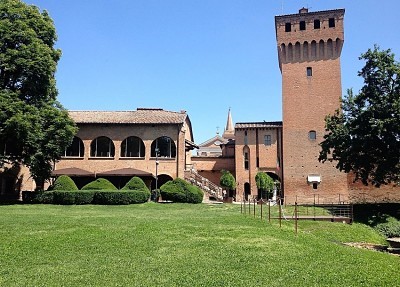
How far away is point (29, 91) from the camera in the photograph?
2836cm

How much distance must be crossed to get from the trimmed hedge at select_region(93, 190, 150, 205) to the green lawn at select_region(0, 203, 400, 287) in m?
13.3

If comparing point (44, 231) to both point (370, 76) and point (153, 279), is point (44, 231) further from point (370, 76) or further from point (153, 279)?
point (370, 76)

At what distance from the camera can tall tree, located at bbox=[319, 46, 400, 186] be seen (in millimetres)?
26453

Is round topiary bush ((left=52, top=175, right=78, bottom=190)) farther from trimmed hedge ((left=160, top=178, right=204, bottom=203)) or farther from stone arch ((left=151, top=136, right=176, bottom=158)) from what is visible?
stone arch ((left=151, top=136, right=176, bottom=158))

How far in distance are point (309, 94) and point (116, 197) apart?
23.2 meters

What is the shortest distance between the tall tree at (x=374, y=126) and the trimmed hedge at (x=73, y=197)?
18742 millimetres

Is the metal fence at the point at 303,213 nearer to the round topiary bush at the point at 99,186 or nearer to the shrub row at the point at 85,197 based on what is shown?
the shrub row at the point at 85,197

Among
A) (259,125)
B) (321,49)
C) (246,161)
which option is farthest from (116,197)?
(321,49)

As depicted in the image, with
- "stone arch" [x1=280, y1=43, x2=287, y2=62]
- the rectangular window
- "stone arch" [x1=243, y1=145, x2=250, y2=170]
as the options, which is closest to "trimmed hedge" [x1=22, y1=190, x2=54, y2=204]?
"stone arch" [x1=243, y1=145, x2=250, y2=170]

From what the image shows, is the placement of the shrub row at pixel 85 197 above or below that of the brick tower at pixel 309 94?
below

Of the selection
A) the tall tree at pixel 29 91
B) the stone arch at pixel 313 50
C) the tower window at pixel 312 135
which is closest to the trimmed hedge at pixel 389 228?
the tower window at pixel 312 135

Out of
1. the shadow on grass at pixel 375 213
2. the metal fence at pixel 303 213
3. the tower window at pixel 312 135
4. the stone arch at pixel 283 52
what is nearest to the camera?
the metal fence at pixel 303 213

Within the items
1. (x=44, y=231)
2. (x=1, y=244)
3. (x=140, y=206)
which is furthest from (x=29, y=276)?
(x=140, y=206)

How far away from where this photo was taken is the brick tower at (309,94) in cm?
3906
